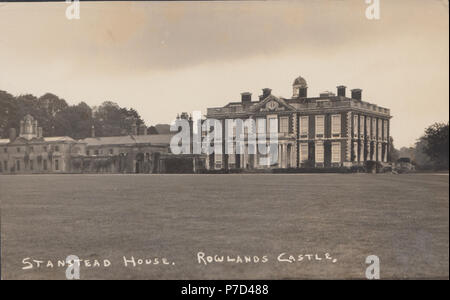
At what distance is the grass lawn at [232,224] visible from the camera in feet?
23.7

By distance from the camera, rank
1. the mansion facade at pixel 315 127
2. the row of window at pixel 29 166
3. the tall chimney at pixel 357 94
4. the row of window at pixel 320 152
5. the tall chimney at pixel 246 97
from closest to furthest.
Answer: the tall chimney at pixel 357 94
the mansion facade at pixel 315 127
the tall chimney at pixel 246 97
the row of window at pixel 320 152
the row of window at pixel 29 166

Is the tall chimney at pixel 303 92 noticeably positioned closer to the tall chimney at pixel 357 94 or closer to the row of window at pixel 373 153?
the tall chimney at pixel 357 94

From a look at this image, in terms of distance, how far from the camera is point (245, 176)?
9.36 meters

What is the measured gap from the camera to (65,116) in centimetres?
929

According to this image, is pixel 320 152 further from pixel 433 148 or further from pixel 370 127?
pixel 433 148

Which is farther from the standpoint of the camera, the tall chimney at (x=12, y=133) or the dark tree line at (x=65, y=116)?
the tall chimney at (x=12, y=133)

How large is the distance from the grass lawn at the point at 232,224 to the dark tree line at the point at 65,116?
111 cm

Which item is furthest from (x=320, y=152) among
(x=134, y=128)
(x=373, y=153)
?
(x=134, y=128)

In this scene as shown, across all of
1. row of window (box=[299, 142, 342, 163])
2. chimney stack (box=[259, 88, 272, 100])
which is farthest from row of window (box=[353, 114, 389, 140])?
chimney stack (box=[259, 88, 272, 100])

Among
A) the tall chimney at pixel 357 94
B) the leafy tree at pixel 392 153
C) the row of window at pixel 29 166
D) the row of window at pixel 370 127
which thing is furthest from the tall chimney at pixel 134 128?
the leafy tree at pixel 392 153

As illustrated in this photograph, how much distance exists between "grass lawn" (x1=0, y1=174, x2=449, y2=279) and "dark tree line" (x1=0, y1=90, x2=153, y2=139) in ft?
3.64

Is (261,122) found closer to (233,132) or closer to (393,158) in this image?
(233,132)

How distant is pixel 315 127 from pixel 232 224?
328 centimetres

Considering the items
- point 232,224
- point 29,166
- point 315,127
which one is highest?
point 315,127
